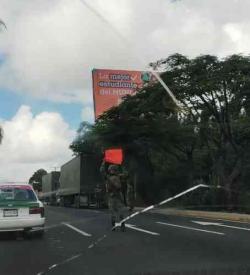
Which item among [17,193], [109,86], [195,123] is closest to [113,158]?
[195,123]

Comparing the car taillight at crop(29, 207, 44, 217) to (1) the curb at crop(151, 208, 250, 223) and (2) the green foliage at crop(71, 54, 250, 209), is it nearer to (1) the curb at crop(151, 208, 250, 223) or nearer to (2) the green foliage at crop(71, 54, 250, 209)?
(1) the curb at crop(151, 208, 250, 223)

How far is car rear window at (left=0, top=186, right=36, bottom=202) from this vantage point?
1767cm

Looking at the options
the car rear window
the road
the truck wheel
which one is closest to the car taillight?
the car rear window

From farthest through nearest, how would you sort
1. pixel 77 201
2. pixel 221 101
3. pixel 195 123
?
pixel 77 201 < pixel 195 123 < pixel 221 101

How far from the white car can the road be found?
39cm

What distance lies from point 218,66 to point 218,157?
5467 millimetres

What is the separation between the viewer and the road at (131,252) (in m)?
10.9

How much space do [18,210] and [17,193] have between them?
0.72m

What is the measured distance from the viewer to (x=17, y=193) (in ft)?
58.7

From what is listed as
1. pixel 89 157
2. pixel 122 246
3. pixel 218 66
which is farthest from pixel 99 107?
pixel 122 246

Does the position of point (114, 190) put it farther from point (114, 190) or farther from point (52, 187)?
point (52, 187)

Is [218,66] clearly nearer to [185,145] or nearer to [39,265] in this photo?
[185,145]

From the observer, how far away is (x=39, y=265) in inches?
459

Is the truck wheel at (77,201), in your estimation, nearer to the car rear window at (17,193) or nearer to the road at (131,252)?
the road at (131,252)
